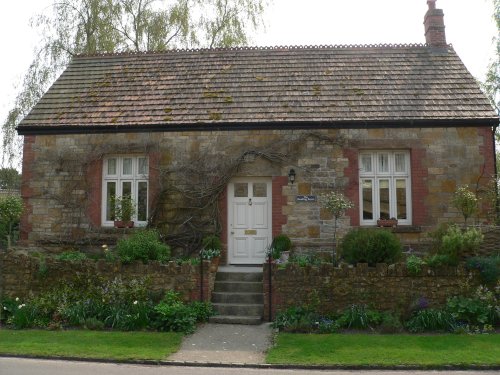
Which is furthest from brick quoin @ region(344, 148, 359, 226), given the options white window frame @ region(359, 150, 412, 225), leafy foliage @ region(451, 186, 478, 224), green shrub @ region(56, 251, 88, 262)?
green shrub @ region(56, 251, 88, 262)

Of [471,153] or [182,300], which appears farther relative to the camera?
[471,153]

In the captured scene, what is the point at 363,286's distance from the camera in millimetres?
10234

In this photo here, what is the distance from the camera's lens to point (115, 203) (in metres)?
13.6

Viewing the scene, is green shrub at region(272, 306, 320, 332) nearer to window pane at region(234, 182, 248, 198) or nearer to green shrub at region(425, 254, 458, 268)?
green shrub at region(425, 254, 458, 268)

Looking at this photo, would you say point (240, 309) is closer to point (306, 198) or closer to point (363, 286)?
point (363, 286)

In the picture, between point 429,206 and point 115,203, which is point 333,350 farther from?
point 115,203

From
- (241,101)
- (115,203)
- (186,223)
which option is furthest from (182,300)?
(241,101)

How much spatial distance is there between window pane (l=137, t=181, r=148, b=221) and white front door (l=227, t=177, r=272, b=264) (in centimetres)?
245

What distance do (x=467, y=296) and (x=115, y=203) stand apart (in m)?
9.25

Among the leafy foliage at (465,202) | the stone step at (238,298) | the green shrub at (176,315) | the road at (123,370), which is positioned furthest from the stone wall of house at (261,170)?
the road at (123,370)

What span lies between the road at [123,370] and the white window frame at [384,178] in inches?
250

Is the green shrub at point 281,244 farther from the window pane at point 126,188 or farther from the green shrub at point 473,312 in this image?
the window pane at point 126,188

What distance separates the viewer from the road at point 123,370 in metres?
7.16

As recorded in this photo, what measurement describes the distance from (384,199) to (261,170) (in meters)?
3.53
